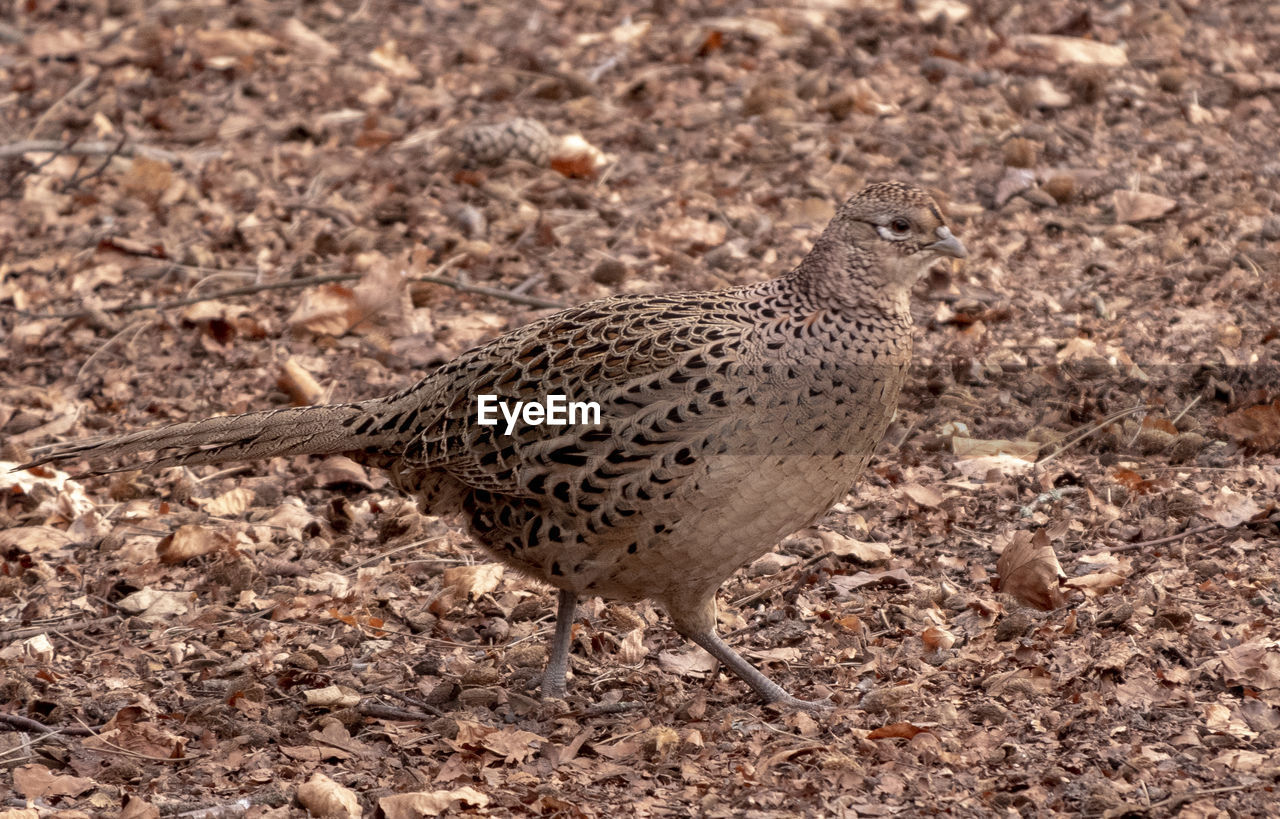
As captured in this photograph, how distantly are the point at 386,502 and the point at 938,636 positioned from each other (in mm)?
2491

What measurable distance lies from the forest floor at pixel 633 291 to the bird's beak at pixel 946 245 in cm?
113

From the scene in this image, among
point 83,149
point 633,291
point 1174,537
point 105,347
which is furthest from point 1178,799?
point 83,149

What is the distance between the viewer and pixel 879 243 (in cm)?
448

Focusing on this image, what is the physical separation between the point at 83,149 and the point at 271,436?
15.8 ft

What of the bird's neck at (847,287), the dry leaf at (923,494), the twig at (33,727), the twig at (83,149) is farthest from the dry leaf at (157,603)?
the twig at (83,149)

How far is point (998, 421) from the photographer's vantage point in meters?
6.20

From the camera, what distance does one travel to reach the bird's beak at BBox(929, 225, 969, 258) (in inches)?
177

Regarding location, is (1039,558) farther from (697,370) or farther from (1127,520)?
(697,370)

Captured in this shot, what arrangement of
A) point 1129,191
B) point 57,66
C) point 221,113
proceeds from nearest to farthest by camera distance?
1. point 1129,191
2. point 221,113
3. point 57,66

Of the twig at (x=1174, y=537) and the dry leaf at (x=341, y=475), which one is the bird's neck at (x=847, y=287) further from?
the dry leaf at (x=341, y=475)

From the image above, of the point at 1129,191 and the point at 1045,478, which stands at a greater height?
the point at 1129,191

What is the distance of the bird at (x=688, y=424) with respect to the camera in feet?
14.0

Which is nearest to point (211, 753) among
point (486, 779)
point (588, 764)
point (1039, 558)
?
point (486, 779)

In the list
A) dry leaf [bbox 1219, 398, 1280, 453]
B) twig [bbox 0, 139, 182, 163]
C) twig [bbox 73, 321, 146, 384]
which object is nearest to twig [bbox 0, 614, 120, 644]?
twig [bbox 73, 321, 146, 384]
